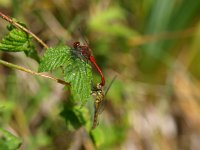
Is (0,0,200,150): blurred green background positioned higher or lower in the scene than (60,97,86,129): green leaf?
higher

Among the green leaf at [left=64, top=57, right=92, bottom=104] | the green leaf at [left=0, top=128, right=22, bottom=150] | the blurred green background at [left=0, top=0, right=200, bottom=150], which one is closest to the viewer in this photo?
the green leaf at [left=64, top=57, right=92, bottom=104]

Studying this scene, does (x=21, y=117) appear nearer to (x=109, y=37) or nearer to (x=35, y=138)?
(x=35, y=138)

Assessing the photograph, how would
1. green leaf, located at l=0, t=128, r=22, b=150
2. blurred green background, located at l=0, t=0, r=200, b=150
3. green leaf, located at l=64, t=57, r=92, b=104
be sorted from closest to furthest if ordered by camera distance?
green leaf, located at l=64, t=57, r=92, b=104, green leaf, located at l=0, t=128, r=22, b=150, blurred green background, located at l=0, t=0, r=200, b=150

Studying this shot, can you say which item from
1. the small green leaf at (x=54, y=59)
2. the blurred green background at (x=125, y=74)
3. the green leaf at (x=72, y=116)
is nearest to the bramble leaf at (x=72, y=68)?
the small green leaf at (x=54, y=59)

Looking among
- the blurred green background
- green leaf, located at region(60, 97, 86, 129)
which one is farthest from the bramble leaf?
the blurred green background

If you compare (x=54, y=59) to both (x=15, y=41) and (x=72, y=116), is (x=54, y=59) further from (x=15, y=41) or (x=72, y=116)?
(x=72, y=116)

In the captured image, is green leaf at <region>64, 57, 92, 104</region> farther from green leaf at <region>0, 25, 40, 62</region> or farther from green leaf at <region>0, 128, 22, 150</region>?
green leaf at <region>0, 128, 22, 150</region>

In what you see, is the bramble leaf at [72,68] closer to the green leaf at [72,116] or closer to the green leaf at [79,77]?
the green leaf at [79,77]

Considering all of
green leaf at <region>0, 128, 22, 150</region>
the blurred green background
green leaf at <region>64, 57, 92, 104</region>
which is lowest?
green leaf at <region>0, 128, 22, 150</region>

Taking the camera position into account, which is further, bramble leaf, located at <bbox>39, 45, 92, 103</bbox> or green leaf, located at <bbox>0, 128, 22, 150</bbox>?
green leaf, located at <bbox>0, 128, 22, 150</bbox>

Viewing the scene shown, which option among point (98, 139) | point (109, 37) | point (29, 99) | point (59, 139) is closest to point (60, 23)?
point (109, 37)
